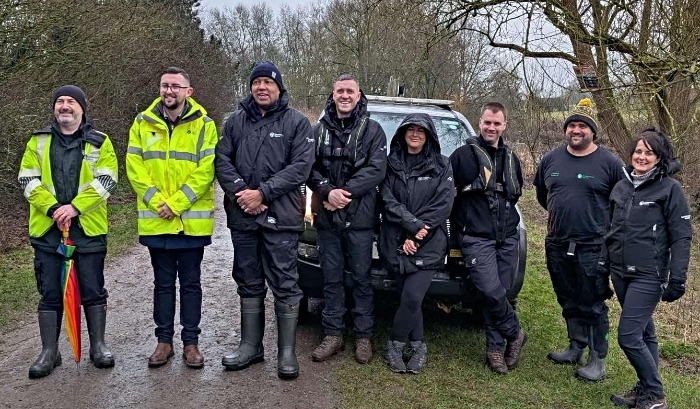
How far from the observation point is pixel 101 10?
11703 millimetres

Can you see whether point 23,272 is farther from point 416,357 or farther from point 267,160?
point 416,357

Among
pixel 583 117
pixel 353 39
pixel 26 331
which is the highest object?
pixel 353 39

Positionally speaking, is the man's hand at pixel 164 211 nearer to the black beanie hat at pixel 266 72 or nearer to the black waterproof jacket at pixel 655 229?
the black beanie hat at pixel 266 72

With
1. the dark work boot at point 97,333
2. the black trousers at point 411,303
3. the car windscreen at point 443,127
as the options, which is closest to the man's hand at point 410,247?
the black trousers at point 411,303

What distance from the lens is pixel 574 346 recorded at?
5.02 meters

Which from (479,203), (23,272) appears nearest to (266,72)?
(479,203)

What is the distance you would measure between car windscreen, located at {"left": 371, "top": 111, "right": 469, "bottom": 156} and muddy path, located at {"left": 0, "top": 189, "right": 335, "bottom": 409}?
2.24 metres

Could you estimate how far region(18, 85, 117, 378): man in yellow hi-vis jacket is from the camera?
4.45m

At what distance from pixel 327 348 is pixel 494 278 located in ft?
4.57

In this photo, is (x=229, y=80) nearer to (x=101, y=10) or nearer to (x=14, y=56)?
(x=101, y=10)

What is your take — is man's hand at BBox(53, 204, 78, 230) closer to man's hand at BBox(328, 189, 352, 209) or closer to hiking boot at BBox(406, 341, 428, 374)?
man's hand at BBox(328, 189, 352, 209)

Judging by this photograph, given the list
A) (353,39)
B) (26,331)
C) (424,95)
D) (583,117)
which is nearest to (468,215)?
(583,117)

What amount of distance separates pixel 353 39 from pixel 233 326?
25.7 meters

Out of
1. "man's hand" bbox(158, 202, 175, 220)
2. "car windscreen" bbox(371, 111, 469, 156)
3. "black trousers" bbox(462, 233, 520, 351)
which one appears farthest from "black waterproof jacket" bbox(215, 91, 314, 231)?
"car windscreen" bbox(371, 111, 469, 156)
